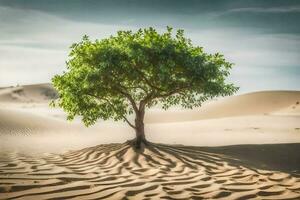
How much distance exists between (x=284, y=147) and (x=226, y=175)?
21.7 feet

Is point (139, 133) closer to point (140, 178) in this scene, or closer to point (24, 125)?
point (140, 178)

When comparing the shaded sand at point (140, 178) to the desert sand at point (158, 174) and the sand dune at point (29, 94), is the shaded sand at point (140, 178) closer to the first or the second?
the desert sand at point (158, 174)

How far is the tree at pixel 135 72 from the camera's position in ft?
42.7

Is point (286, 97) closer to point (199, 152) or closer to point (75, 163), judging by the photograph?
point (199, 152)

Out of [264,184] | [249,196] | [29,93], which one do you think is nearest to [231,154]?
[264,184]

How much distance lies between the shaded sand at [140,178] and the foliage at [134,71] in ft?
8.96

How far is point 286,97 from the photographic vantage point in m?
61.5

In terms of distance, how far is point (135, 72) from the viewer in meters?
13.5

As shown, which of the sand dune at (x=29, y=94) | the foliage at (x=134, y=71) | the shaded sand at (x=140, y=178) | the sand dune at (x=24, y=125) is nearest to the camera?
the shaded sand at (x=140, y=178)

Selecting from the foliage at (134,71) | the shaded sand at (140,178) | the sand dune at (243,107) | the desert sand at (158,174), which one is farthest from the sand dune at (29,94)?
the shaded sand at (140,178)

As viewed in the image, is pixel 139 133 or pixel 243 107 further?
pixel 243 107

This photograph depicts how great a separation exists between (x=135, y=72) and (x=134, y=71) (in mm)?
65

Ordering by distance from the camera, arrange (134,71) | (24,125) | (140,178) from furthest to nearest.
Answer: (24,125), (134,71), (140,178)

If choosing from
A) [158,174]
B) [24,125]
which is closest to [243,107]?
[24,125]
